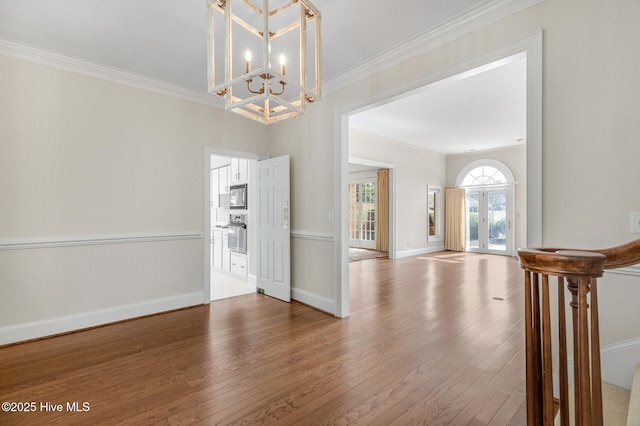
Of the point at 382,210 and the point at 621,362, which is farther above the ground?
the point at 382,210

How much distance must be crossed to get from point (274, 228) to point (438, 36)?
3012mm

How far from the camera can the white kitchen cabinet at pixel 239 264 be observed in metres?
5.51

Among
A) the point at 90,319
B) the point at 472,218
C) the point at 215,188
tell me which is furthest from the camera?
the point at 472,218

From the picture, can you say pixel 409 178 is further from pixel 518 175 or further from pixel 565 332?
pixel 565 332

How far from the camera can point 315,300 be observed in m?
4.00

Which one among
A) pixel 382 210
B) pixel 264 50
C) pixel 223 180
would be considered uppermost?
pixel 264 50

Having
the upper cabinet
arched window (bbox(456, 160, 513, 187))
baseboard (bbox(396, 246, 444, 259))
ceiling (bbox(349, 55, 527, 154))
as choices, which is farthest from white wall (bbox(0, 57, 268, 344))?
arched window (bbox(456, 160, 513, 187))

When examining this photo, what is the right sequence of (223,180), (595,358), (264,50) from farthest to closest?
(223,180) → (264,50) → (595,358)

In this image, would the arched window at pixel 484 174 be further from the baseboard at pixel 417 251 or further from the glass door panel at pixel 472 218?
the baseboard at pixel 417 251

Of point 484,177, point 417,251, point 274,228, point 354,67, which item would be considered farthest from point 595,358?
point 484,177

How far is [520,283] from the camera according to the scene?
520 cm

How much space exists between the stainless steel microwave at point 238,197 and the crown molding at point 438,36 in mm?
2645

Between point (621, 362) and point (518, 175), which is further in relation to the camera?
point (518, 175)

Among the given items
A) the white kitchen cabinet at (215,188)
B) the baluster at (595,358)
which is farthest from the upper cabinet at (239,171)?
the baluster at (595,358)
